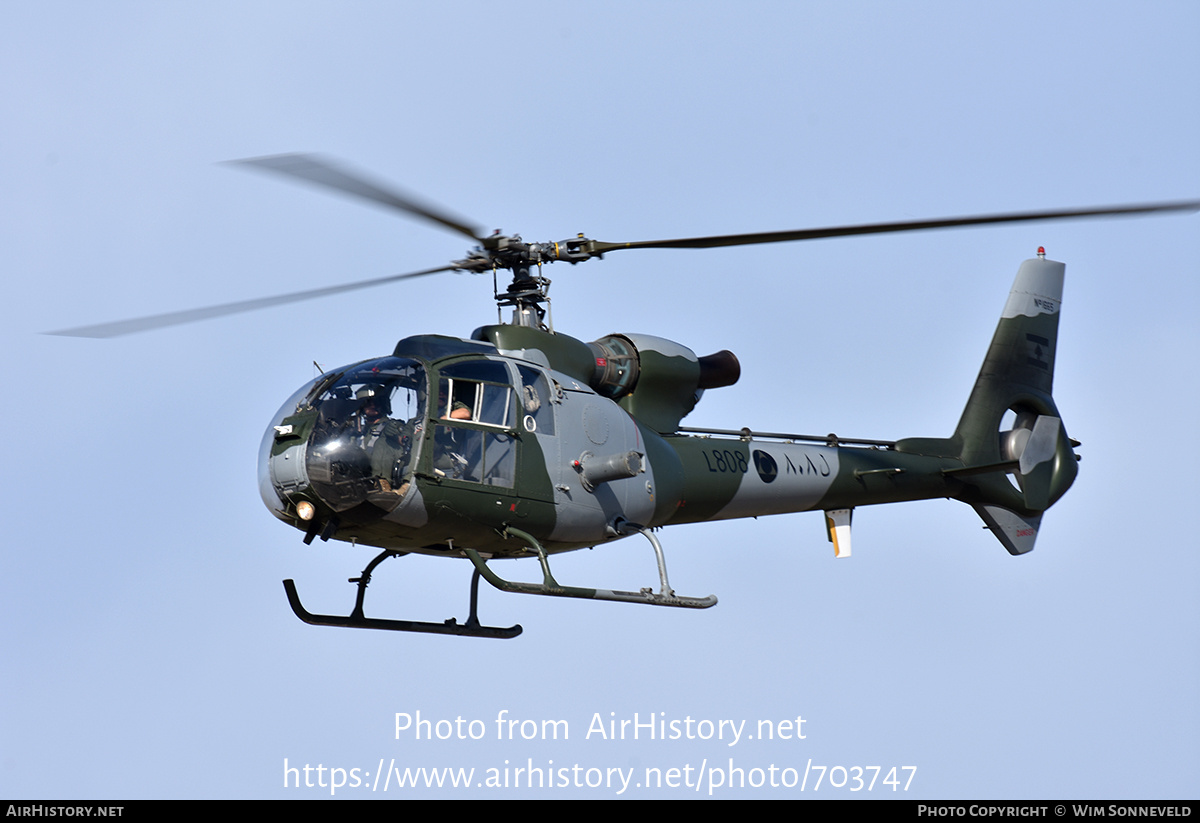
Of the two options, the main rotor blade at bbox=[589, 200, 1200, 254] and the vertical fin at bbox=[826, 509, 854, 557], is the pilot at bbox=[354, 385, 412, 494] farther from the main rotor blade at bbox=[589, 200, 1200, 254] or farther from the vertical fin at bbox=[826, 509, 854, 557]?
the vertical fin at bbox=[826, 509, 854, 557]

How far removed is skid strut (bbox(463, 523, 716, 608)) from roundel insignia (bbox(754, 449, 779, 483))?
109 inches

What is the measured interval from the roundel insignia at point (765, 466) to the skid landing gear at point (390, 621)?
10.2 ft

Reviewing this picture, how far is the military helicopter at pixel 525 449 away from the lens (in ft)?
38.4

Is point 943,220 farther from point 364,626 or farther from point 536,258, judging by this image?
point 364,626

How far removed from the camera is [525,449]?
41.3ft

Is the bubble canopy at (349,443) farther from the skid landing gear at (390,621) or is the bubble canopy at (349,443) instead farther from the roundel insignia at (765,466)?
the roundel insignia at (765,466)

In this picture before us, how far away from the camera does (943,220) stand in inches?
460

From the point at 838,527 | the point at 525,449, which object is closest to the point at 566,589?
the point at 525,449

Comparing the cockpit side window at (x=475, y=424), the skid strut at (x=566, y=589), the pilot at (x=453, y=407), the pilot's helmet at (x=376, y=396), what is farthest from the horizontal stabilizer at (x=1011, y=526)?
the pilot's helmet at (x=376, y=396)

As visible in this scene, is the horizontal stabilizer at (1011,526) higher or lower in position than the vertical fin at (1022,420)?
lower

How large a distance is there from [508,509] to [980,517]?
26.8ft

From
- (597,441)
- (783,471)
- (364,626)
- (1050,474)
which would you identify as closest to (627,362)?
(597,441)

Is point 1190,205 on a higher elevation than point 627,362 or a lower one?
higher

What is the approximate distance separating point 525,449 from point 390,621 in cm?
227
